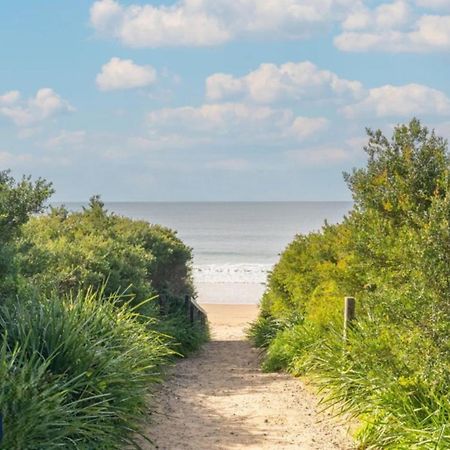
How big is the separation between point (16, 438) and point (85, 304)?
300 cm

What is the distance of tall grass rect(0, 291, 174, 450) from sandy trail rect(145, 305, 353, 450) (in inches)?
21.9

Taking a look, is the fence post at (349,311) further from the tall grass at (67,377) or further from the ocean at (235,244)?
the ocean at (235,244)

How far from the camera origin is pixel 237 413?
827 centimetres

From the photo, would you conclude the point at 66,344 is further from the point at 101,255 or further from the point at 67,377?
the point at 101,255

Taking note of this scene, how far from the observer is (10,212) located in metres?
8.12

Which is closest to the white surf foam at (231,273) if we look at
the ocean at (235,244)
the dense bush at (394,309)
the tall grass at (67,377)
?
the ocean at (235,244)

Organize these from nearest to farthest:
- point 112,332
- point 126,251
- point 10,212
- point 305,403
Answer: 1. point 112,332
2. point 10,212
3. point 305,403
4. point 126,251

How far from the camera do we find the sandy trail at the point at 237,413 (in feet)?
23.2

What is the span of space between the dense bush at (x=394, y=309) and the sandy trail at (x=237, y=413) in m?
0.37

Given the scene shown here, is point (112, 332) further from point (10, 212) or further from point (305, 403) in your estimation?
point (305, 403)

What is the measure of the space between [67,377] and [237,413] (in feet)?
8.84

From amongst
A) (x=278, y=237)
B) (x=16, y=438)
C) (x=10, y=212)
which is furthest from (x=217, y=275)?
(x=16, y=438)

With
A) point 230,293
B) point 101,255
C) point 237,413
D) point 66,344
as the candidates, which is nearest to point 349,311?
point 237,413

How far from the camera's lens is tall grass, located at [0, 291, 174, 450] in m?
5.28
